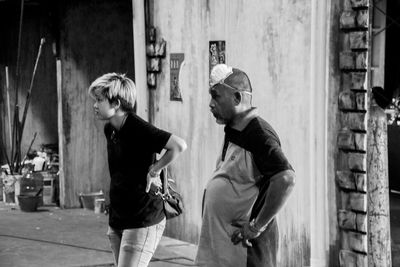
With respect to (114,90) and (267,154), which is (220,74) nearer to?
(267,154)

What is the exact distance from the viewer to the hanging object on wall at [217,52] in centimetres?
895

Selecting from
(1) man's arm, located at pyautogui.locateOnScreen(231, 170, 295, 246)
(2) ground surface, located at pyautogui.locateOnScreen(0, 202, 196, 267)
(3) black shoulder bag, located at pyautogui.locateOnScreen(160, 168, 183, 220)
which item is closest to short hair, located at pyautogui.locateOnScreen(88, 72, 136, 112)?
(3) black shoulder bag, located at pyautogui.locateOnScreen(160, 168, 183, 220)

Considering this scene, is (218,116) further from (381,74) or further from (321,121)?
(381,74)

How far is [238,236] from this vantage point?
15.0 ft

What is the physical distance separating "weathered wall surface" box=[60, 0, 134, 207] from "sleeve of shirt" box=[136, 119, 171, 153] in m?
6.51

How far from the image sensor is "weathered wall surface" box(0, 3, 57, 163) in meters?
13.5

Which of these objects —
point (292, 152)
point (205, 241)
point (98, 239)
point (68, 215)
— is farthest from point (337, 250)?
point (68, 215)

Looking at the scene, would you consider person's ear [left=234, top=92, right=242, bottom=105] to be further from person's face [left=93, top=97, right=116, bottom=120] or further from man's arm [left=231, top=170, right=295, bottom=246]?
person's face [left=93, top=97, right=116, bottom=120]

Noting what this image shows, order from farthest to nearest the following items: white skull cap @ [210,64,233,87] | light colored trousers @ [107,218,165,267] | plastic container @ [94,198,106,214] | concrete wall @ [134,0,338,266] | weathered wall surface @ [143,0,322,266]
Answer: plastic container @ [94,198,106,214]
weathered wall surface @ [143,0,322,266]
concrete wall @ [134,0,338,266]
light colored trousers @ [107,218,165,267]
white skull cap @ [210,64,233,87]

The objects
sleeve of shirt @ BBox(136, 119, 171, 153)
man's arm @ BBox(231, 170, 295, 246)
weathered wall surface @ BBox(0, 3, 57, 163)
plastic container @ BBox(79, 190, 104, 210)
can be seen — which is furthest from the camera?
weathered wall surface @ BBox(0, 3, 57, 163)

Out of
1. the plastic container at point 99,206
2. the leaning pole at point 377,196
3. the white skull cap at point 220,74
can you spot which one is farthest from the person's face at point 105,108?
the plastic container at point 99,206

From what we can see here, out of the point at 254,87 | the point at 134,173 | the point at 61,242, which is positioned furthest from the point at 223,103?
the point at 61,242

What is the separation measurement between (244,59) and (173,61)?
1434 millimetres

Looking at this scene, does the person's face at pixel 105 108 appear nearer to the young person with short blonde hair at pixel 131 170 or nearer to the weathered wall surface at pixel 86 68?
the young person with short blonde hair at pixel 131 170
